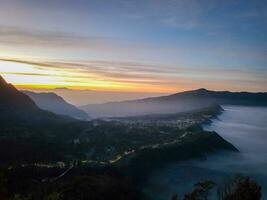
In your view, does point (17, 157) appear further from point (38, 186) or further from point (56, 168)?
point (38, 186)

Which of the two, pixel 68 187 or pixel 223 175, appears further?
pixel 223 175

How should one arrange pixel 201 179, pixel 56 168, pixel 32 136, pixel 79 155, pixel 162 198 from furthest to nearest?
pixel 32 136, pixel 79 155, pixel 201 179, pixel 56 168, pixel 162 198

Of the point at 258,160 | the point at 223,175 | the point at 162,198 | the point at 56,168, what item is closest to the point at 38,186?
the point at 56,168

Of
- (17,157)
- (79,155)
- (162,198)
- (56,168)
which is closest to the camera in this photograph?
(162,198)

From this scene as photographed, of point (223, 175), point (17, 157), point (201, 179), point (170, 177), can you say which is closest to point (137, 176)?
point (170, 177)

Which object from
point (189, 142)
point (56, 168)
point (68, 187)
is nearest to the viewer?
point (68, 187)

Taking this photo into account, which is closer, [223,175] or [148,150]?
[223,175]

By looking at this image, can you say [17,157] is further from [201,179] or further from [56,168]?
[201,179]

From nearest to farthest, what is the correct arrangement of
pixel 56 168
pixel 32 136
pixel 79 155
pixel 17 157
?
pixel 56 168 → pixel 17 157 → pixel 79 155 → pixel 32 136
